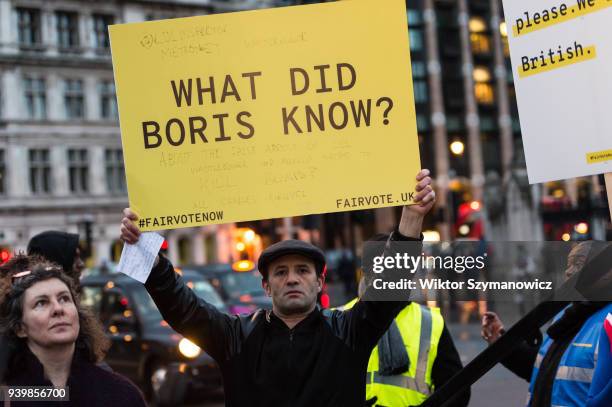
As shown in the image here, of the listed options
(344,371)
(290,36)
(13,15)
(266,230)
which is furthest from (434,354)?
(13,15)

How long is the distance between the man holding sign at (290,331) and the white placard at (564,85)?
47cm

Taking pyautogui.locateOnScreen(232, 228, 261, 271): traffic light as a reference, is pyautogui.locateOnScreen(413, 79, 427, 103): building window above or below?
above

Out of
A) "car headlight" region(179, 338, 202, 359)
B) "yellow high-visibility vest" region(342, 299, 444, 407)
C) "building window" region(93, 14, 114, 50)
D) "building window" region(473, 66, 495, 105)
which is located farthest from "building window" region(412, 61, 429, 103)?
"yellow high-visibility vest" region(342, 299, 444, 407)

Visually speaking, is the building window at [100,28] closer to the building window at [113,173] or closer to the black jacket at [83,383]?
the building window at [113,173]

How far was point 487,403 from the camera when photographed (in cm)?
1120

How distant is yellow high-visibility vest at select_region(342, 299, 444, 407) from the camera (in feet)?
14.8

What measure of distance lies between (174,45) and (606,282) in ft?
6.31

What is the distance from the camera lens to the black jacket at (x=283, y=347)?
143 inches

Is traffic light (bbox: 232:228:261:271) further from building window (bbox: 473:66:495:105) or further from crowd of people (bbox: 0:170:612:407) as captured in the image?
building window (bbox: 473:66:495:105)

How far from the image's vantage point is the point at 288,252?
383 cm

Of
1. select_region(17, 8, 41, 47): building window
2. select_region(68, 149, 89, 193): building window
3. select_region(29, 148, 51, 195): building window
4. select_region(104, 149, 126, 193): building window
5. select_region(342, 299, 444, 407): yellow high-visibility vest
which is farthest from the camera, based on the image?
select_region(104, 149, 126, 193): building window

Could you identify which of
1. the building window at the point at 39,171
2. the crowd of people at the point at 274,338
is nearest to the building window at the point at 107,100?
the building window at the point at 39,171

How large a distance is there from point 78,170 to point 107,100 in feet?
15.4

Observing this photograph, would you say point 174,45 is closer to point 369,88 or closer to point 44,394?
point 369,88
